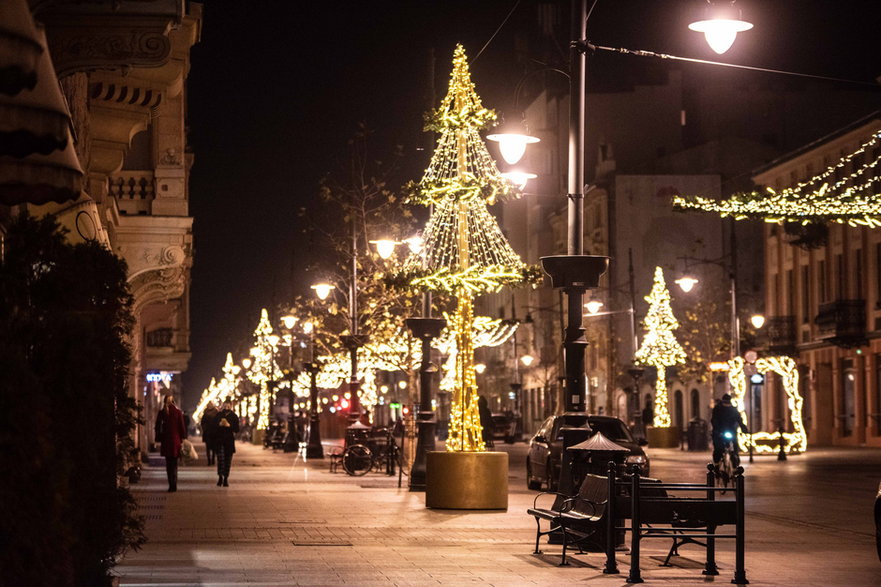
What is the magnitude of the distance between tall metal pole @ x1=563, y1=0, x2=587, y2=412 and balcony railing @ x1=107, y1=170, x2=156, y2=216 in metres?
15.8

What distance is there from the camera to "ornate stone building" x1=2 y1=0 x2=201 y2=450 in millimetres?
14273

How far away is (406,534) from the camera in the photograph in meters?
19.9

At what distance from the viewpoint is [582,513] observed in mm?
16969

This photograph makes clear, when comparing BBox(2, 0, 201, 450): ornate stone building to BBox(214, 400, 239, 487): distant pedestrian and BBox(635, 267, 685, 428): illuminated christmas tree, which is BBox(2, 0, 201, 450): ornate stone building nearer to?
BBox(214, 400, 239, 487): distant pedestrian

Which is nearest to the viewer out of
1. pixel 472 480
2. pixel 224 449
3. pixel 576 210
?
pixel 576 210

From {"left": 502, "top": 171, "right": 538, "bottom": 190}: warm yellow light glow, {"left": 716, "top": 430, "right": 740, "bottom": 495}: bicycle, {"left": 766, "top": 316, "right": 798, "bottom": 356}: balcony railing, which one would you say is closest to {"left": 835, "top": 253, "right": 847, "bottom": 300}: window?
{"left": 766, "top": 316, "right": 798, "bottom": 356}: balcony railing

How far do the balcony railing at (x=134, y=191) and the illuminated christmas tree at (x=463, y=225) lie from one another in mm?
9822

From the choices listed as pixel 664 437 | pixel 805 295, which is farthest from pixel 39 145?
pixel 805 295

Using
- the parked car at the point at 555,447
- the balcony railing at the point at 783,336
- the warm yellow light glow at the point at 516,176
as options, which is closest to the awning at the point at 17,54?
the warm yellow light glow at the point at 516,176

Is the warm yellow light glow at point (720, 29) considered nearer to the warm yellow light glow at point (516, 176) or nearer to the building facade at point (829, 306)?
the warm yellow light glow at point (516, 176)

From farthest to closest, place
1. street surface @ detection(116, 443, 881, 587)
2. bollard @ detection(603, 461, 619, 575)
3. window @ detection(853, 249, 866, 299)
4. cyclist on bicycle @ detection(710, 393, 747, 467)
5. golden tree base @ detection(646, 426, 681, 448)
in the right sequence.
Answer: window @ detection(853, 249, 866, 299) → golden tree base @ detection(646, 426, 681, 448) → cyclist on bicycle @ detection(710, 393, 747, 467) → bollard @ detection(603, 461, 619, 575) → street surface @ detection(116, 443, 881, 587)

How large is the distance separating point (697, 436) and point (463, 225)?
32.1m

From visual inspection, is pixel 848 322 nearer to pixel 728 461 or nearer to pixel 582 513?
pixel 728 461

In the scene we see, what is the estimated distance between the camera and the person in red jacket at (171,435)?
103ft
